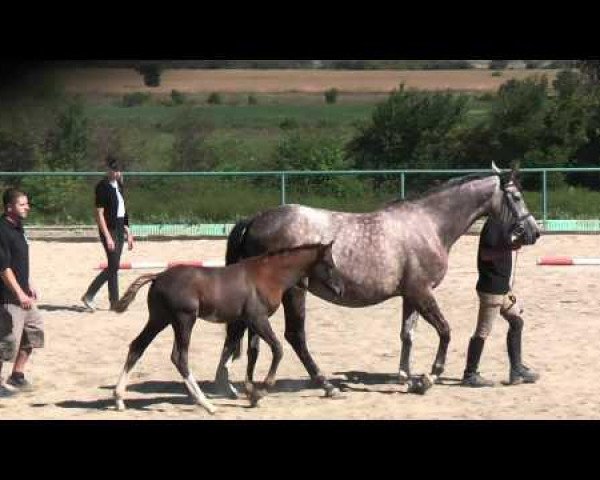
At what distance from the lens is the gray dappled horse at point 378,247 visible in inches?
344

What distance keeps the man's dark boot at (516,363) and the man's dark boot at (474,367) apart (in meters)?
0.21

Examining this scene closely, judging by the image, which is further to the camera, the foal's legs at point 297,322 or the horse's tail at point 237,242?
the horse's tail at point 237,242

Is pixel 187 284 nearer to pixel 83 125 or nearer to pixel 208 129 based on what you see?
pixel 83 125

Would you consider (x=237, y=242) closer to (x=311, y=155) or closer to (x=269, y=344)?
(x=269, y=344)

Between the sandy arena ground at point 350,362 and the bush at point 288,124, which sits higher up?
the bush at point 288,124

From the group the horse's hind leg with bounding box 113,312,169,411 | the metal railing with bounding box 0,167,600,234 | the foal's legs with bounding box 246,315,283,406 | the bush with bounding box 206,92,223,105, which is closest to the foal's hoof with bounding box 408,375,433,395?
the foal's legs with bounding box 246,315,283,406

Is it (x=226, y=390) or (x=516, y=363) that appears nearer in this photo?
(x=226, y=390)

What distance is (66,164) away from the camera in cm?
2670

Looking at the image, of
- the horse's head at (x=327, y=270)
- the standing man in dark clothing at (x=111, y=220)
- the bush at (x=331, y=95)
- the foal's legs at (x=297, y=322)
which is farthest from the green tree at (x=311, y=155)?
the horse's head at (x=327, y=270)

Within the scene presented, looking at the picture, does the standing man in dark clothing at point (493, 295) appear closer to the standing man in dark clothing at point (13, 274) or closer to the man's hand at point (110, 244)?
the standing man in dark clothing at point (13, 274)

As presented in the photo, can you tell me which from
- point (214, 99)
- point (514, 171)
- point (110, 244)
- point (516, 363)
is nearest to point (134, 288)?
point (516, 363)

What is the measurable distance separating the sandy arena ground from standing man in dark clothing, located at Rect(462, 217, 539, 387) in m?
0.18

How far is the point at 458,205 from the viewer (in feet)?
30.3

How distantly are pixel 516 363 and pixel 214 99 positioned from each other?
→ 27.4 m
